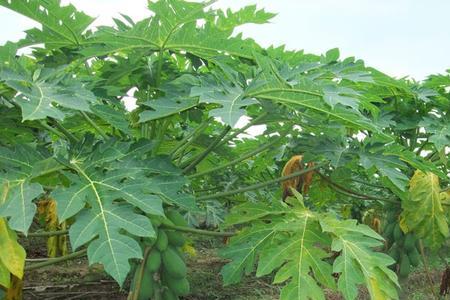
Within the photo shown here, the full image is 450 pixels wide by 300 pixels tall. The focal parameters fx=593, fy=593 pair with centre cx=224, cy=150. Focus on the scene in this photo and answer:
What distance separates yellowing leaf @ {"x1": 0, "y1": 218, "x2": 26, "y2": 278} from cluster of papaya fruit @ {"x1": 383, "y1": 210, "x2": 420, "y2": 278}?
2415mm

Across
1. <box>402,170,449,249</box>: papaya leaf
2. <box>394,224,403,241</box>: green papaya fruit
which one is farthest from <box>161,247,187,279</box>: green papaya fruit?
<box>394,224,403,241</box>: green papaya fruit

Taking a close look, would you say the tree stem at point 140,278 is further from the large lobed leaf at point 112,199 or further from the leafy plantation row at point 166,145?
the large lobed leaf at point 112,199

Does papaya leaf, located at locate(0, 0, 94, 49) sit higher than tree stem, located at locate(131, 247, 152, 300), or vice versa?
papaya leaf, located at locate(0, 0, 94, 49)

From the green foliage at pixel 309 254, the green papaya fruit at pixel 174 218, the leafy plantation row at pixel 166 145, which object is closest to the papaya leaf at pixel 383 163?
the leafy plantation row at pixel 166 145

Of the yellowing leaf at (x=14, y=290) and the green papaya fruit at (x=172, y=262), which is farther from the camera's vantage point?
the green papaya fruit at (x=172, y=262)

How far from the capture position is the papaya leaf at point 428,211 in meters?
2.70

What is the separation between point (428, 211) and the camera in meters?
2.71

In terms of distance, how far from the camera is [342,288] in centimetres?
174

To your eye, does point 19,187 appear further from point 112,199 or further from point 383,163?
point 383,163

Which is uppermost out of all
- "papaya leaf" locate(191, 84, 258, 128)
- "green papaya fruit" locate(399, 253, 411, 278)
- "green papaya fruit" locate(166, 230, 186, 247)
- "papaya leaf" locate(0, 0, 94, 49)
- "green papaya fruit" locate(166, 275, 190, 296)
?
"papaya leaf" locate(0, 0, 94, 49)

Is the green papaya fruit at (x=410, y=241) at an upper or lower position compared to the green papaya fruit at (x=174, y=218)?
lower

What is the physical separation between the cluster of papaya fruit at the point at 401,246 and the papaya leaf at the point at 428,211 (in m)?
0.62

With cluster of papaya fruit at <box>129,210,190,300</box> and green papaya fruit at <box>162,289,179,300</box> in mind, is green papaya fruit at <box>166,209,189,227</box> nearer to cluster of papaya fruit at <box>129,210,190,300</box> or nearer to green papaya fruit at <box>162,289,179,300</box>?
cluster of papaya fruit at <box>129,210,190,300</box>

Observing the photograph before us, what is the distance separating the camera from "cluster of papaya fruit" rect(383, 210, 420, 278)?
3365 mm
